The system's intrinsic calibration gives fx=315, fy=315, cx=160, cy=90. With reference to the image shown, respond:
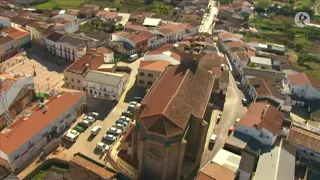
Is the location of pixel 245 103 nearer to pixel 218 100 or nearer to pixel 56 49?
pixel 218 100

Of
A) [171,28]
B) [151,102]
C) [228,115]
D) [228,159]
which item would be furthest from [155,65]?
[228,159]

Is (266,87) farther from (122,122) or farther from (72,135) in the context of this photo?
(72,135)

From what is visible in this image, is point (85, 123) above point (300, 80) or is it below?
below

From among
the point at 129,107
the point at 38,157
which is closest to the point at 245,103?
the point at 129,107

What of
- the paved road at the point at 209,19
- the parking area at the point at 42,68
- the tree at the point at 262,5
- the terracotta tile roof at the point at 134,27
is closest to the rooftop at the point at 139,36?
the terracotta tile roof at the point at 134,27

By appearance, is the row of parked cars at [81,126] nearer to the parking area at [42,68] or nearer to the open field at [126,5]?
the parking area at [42,68]

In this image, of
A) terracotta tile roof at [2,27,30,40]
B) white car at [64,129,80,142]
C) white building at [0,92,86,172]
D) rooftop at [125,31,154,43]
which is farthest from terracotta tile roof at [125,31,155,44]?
white car at [64,129,80,142]

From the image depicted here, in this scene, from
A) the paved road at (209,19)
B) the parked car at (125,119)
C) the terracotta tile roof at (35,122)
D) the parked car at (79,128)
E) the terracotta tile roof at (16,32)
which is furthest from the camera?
the paved road at (209,19)
